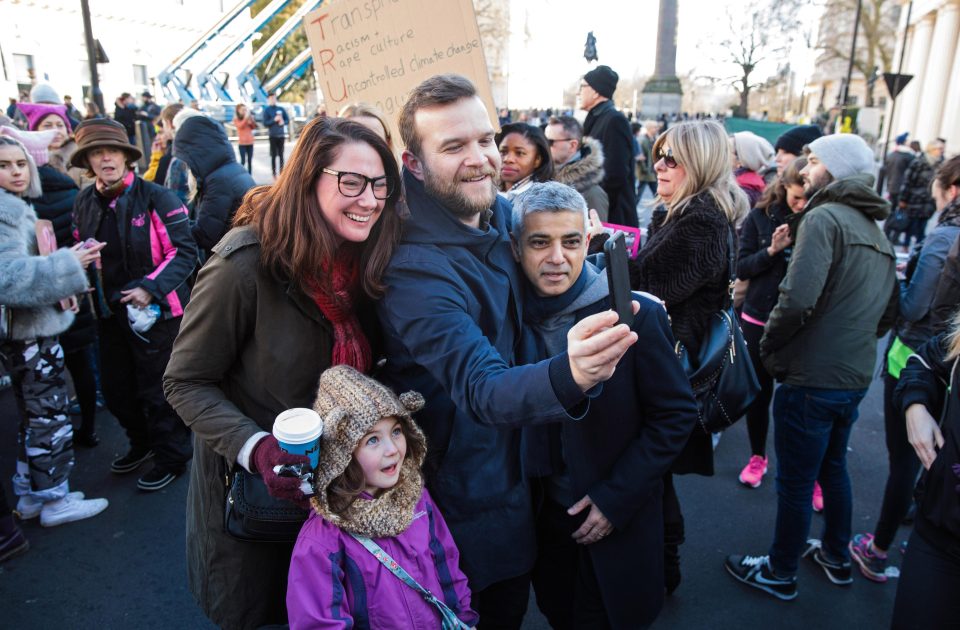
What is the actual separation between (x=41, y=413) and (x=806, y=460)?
156 inches

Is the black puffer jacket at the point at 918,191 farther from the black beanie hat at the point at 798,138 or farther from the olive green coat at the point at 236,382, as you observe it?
the olive green coat at the point at 236,382

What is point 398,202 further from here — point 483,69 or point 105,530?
point 105,530

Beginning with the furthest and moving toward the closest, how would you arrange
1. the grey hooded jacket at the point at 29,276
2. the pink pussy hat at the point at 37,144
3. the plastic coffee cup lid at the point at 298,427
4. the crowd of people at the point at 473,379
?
1. the pink pussy hat at the point at 37,144
2. the grey hooded jacket at the point at 29,276
3. the crowd of people at the point at 473,379
4. the plastic coffee cup lid at the point at 298,427

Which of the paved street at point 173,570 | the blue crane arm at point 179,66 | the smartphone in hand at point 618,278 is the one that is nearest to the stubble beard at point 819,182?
the paved street at point 173,570

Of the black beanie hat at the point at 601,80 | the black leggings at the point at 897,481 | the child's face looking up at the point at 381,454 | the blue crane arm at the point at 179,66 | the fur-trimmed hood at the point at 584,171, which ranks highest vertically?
the blue crane arm at the point at 179,66

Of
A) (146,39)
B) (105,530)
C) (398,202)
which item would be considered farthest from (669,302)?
(146,39)

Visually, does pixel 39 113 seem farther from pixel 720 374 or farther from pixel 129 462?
pixel 720 374

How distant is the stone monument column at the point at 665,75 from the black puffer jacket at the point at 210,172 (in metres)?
33.6

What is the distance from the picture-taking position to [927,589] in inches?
76.6

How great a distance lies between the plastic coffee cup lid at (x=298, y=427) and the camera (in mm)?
1572

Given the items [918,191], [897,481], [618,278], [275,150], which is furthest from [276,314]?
[275,150]

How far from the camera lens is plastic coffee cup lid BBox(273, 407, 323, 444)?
1572mm

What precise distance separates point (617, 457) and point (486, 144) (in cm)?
107

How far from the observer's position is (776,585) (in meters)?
3.17
